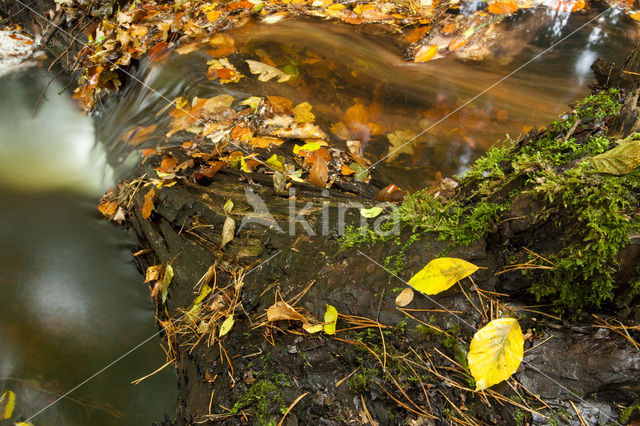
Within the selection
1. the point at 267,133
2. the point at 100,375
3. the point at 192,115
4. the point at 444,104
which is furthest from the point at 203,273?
the point at 444,104

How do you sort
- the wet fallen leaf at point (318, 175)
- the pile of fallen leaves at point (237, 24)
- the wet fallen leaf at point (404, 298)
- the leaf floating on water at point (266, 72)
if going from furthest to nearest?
the pile of fallen leaves at point (237, 24)
the leaf floating on water at point (266, 72)
the wet fallen leaf at point (318, 175)
the wet fallen leaf at point (404, 298)

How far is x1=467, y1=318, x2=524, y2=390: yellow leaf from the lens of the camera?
3.89 ft

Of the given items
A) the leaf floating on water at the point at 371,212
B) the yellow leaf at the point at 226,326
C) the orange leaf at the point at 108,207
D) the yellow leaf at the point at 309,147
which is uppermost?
the leaf floating on water at the point at 371,212

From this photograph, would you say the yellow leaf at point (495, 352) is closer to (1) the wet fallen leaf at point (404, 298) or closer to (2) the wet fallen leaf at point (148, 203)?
(1) the wet fallen leaf at point (404, 298)

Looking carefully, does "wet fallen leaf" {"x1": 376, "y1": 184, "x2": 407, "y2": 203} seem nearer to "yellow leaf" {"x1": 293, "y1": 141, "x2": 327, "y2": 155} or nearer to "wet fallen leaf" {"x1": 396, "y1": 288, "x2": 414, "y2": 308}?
"yellow leaf" {"x1": 293, "y1": 141, "x2": 327, "y2": 155}

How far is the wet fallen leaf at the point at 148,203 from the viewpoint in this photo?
2271 mm

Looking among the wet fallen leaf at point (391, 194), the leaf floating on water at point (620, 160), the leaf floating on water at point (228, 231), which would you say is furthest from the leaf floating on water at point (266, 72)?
the leaf floating on water at point (620, 160)

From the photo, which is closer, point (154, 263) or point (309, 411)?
point (309, 411)

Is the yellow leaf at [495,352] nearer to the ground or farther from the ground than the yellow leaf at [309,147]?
nearer to the ground

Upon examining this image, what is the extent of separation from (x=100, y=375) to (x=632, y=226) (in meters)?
2.57

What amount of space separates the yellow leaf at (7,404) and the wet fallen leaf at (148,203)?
3.92 feet

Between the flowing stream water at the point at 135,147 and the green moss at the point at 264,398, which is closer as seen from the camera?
the green moss at the point at 264,398

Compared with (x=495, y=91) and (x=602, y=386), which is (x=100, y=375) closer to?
(x=602, y=386)

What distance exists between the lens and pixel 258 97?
300 centimetres
